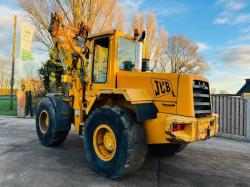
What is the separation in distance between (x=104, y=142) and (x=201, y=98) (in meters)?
2.00

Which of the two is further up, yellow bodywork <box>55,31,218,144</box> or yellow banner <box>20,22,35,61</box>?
yellow banner <box>20,22,35,61</box>

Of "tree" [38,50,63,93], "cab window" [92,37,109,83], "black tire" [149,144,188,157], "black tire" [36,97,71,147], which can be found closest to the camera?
"cab window" [92,37,109,83]

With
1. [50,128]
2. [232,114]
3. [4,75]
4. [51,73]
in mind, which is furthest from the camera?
[4,75]

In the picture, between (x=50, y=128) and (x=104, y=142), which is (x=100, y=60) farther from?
(x=50, y=128)

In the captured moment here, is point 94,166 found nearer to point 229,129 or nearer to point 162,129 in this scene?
point 162,129

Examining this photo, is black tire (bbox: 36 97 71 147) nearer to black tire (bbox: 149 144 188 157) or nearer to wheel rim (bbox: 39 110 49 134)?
wheel rim (bbox: 39 110 49 134)

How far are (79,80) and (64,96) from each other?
96cm

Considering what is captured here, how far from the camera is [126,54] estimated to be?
5.24 m

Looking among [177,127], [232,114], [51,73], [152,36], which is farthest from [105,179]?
[152,36]

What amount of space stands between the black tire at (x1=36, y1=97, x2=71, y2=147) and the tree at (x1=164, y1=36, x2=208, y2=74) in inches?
986

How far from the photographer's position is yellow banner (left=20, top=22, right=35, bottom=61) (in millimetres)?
13773

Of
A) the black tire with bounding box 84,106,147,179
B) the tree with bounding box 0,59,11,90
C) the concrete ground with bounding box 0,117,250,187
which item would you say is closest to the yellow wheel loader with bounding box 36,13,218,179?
the black tire with bounding box 84,106,147,179

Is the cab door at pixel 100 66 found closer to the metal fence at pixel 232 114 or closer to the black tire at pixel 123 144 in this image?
the black tire at pixel 123 144

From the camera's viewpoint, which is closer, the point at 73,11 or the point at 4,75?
the point at 73,11
